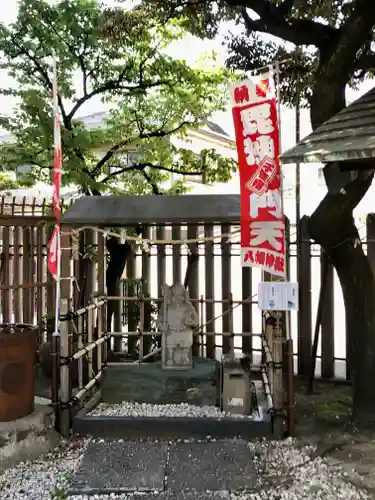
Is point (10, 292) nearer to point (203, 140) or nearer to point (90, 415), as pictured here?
point (90, 415)

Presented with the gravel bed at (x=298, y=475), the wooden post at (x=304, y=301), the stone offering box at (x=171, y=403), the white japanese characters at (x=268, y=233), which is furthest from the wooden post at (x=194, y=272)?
the gravel bed at (x=298, y=475)

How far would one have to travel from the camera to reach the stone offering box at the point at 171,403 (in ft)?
19.5

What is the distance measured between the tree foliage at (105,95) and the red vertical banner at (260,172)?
3493mm

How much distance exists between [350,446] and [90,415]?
10.1 feet

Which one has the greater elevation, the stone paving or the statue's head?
the statue's head

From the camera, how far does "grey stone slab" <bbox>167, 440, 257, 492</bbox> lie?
477cm

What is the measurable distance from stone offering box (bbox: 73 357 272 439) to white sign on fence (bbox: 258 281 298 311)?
1207mm

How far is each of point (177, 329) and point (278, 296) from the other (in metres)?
2.24

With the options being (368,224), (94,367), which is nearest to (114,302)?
(94,367)

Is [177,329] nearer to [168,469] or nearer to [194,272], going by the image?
[194,272]

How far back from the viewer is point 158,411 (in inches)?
263

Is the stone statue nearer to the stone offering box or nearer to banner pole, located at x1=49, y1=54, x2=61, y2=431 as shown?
the stone offering box

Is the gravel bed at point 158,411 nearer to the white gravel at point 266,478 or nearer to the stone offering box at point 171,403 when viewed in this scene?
the stone offering box at point 171,403

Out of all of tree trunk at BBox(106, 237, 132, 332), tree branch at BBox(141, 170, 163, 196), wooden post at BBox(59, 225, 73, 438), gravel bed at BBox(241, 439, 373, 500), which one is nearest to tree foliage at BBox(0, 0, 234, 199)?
tree branch at BBox(141, 170, 163, 196)
